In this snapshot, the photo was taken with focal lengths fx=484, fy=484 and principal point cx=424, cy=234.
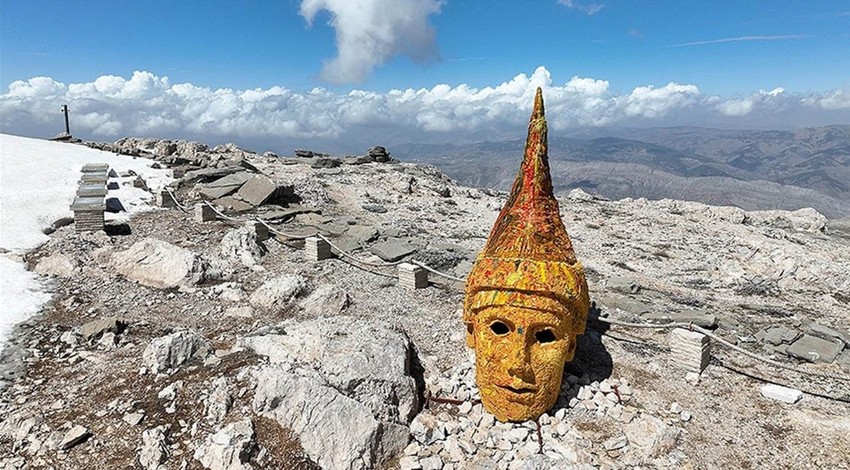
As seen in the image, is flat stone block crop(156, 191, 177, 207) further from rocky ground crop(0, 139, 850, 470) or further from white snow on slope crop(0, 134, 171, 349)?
rocky ground crop(0, 139, 850, 470)

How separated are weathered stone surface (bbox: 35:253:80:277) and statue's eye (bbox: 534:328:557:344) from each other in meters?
10.6

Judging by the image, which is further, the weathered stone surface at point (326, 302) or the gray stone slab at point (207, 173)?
the gray stone slab at point (207, 173)

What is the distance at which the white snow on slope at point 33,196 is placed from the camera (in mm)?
9828

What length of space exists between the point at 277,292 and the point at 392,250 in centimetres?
466

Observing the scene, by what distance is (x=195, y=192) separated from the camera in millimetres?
20047

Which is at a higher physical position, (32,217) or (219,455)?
(32,217)

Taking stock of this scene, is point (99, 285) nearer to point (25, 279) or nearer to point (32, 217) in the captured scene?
point (25, 279)

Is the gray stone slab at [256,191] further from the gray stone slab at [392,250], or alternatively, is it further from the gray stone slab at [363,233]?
the gray stone slab at [392,250]

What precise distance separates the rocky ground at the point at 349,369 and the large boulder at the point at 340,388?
0.03 m

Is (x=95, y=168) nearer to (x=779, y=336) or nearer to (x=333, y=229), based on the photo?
(x=333, y=229)

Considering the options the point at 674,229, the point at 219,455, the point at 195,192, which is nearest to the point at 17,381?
the point at 219,455

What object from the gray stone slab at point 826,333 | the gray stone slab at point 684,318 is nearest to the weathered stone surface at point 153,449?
the gray stone slab at point 684,318

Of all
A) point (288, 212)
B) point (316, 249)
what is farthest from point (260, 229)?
point (288, 212)

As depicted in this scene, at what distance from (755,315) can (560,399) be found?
7784 millimetres
